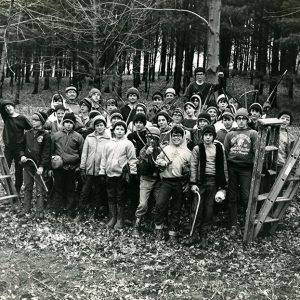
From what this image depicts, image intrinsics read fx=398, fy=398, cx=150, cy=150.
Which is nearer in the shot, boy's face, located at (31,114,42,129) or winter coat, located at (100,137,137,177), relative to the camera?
winter coat, located at (100,137,137,177)

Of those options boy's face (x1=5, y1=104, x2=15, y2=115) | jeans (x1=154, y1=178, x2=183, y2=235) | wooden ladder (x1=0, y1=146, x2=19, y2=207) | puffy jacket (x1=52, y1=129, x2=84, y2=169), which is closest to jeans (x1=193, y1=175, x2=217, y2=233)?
jeans (x1=154, y1=178, x2=183, y2=235)

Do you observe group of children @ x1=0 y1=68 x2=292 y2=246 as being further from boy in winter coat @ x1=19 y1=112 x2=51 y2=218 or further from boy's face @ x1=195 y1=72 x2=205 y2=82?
boy's face @ x1=195 y1=72 x2=205 y2=82

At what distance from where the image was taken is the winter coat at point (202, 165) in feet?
22.0

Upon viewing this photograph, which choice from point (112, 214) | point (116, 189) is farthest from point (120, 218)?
point (116, 189)

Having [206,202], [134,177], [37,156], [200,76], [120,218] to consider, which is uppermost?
[200,76]

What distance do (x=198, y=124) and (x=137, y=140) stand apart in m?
1.19

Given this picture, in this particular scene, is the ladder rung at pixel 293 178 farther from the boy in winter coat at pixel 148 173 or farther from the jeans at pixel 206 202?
the boy in winter coat at pixel 148 173

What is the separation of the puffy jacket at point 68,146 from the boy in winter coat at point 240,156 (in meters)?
2.83

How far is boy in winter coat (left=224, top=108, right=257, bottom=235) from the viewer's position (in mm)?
6852

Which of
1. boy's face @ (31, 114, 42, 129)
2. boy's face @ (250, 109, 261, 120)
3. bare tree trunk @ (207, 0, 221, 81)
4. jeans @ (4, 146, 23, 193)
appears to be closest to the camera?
boy's face @ (31, 114, 42, 129)

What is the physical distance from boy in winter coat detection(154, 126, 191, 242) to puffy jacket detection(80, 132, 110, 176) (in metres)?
1.28

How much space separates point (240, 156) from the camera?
6.86 meters

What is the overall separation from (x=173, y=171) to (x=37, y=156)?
277cm

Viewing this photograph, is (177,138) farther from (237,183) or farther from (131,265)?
(131,265)
